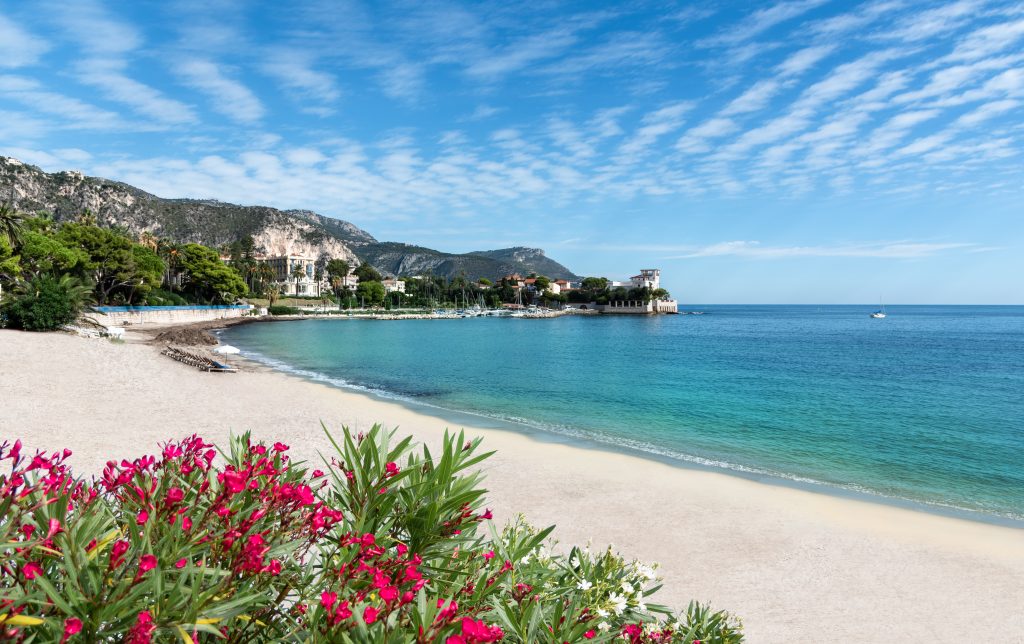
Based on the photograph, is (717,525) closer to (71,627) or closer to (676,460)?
(676,460)

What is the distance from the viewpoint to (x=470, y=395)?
29047 mm

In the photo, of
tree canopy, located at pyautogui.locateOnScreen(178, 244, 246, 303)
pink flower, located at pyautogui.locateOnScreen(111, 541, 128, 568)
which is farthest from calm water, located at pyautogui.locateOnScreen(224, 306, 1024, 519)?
tree canopy, located at pyautogui.locateOnScreen(178, 244, 246, 303)

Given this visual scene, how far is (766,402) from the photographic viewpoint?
27.6 metres

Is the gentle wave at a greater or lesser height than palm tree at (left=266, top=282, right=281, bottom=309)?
lesser

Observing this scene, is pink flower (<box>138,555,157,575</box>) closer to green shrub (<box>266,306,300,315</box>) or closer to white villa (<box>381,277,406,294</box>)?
green shrub (<box>266,306,300,315</box>)

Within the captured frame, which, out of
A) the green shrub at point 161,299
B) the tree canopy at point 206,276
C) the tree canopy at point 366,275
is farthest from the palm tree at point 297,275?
the green shrub at point 161,299

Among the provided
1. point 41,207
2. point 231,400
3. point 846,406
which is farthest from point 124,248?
point 41,207

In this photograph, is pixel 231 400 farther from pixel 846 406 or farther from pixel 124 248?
pixel 124 248

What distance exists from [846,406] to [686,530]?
21.1 metres

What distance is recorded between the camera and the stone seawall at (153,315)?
60.4m

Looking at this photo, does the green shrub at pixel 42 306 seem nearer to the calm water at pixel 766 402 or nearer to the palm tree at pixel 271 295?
the calm water at pixel 766 402

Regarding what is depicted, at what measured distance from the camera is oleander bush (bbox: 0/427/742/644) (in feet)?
6.70

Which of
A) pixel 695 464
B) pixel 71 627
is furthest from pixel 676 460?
pixel 71 627

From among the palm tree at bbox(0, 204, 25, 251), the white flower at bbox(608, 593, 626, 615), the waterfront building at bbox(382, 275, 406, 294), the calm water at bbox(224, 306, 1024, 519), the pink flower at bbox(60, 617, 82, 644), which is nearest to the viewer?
the pink flower at bbox(60, 617, 82, 644)
